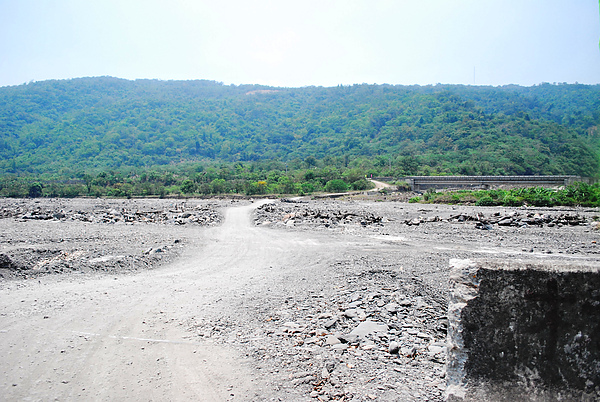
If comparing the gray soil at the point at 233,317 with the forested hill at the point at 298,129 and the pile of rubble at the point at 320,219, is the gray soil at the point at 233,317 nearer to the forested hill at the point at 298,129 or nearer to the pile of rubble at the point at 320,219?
the pile of rubble at the point at 320,219

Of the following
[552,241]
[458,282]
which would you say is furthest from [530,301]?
[552,241]

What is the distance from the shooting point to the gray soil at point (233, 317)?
165 inches

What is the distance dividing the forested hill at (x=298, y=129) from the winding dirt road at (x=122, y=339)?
55.1 m

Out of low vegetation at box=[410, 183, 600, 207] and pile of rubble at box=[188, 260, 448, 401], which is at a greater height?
low vegetation at box=[410, 183, 600, 207]

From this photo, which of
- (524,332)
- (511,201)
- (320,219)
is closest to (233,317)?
(524,332)

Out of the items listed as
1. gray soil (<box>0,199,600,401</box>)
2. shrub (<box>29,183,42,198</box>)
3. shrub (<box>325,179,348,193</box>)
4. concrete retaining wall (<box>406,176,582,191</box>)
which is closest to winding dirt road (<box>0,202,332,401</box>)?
gray soil (<box>0,199,600,401</box>)

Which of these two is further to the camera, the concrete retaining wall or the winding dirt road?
the concrete retaining wall

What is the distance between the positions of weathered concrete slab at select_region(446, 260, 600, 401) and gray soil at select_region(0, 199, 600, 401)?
121 centimetres

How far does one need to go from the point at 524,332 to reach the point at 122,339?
16.7 feet

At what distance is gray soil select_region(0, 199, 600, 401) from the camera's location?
13.8 ft

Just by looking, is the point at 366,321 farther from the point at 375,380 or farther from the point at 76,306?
the point at 76,306

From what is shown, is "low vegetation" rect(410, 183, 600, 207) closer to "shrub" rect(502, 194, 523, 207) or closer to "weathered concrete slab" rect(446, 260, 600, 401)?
"shrub" rect(502, 194, 523, 207)

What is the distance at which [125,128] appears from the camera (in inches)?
5305

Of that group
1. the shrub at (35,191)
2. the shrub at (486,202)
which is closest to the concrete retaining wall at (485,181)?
the shrub at (486,202)
